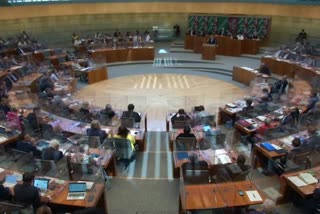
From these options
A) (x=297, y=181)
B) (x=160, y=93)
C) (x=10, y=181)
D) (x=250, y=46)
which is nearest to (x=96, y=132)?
(x=10, y=181)

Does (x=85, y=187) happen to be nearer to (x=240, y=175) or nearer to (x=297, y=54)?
(x=240, y=175)

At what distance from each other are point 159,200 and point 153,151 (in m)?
2.60

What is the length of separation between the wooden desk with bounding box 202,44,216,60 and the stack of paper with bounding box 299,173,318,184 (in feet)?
46.7

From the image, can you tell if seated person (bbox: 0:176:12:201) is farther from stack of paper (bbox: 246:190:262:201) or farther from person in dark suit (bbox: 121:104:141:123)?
person in dark suit (bbox: 121:104:141:123)

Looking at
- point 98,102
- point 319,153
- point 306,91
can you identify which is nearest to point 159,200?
point 319,153

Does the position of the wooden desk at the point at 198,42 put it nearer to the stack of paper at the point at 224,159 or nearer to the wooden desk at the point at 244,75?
the wooden desk at the point at 244,75

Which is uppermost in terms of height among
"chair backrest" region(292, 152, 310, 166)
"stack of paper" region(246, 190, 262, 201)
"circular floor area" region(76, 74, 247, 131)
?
"chair backrest" region(292, 152, 310, 166)

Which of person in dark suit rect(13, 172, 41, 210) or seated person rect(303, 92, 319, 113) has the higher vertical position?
seated person rect(303, 92, 319, 113)

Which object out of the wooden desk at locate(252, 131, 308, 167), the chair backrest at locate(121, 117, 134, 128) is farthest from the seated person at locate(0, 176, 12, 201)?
the wooden desk at locate(252, 131, 308, 167)

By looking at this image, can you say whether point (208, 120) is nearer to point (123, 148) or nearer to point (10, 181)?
point (123, 148)

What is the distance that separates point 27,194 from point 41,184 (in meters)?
0.69

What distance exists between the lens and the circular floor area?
1355cm

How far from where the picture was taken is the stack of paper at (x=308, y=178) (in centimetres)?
660

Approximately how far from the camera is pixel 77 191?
6152 mm
